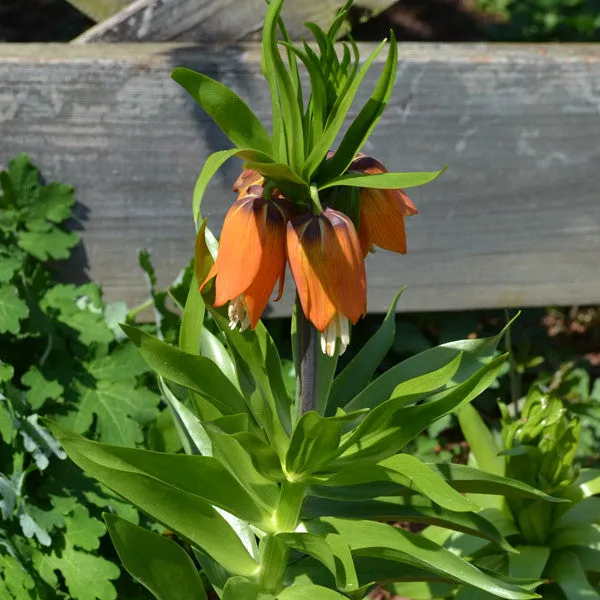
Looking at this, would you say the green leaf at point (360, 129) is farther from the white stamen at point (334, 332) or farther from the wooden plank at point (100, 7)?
the wooden plank at point (100, 7)

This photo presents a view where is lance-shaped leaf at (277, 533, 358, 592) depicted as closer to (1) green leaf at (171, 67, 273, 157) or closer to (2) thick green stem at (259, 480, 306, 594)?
(2) thick green stem at (259, 480, 306, 594)

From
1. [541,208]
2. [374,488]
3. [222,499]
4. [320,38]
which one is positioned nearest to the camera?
[320,38]

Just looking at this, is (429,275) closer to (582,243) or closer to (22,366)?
(582,243)

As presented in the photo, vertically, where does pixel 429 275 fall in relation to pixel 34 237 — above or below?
below

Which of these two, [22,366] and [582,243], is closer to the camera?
[22,366]

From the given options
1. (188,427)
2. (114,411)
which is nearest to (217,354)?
(188,427)

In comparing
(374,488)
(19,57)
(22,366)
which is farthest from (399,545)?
(19,57)

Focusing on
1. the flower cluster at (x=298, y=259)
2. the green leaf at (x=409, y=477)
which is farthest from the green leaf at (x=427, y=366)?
the flower cluster at (x=298, y=259)
